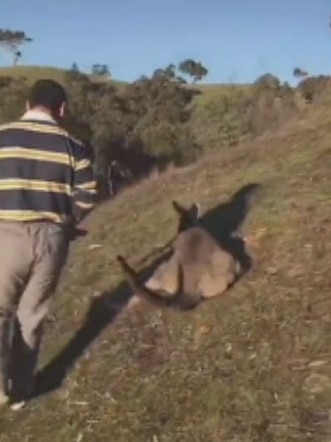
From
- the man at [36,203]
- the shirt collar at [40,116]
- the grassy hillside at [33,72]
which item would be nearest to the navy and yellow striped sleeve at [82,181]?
the man at [36,203]

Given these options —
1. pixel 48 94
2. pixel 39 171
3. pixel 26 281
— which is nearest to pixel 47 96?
pixel 48 94

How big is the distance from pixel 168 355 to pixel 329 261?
5.16 ft

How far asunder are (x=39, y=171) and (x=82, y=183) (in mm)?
279

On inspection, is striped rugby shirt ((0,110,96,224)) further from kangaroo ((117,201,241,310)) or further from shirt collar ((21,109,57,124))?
kangaroo ((117,201,241,310))

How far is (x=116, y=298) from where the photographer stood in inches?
337

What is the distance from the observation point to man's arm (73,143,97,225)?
6473 mm

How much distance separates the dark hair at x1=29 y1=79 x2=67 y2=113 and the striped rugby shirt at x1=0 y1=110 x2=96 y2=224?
A: 0.07m

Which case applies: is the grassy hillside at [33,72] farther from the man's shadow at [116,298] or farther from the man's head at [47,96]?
the man's head at [47,96]

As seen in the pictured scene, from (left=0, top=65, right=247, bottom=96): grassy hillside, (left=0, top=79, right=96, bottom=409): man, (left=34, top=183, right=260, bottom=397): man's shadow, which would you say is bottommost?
(left=0, top=65, right=247, bottom=96): grassy hillside

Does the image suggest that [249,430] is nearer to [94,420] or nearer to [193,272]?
[94,420]

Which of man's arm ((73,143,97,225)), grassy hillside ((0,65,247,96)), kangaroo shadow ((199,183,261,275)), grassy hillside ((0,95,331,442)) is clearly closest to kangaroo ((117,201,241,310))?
grassy hillside ((0,95,331,442))

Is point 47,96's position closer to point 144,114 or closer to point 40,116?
point 40,116

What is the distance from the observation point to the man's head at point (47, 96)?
646 cm

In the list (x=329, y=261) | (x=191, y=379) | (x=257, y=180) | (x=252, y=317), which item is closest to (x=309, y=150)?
(x=257, y=180)
